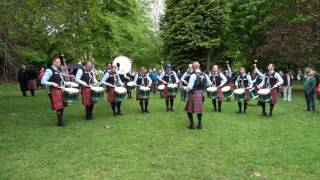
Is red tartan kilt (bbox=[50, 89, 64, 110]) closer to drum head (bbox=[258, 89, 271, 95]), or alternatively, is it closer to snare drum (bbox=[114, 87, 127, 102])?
snare drum (bbox=[114, 87, 127, 102])

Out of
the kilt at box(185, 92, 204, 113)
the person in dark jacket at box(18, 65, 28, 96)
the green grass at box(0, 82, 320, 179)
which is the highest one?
the person in dark jacket at box(18, 65, 28, 96)

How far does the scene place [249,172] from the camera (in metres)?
6.88

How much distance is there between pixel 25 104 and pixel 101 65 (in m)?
11.5

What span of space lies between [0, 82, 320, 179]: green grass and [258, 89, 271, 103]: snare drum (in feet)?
2.10

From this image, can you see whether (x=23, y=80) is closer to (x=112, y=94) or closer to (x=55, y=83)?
(x=112, y=94)

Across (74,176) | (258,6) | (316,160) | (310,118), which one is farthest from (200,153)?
(258,6)

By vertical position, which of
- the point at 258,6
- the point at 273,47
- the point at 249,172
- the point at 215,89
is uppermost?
the point at 258,6

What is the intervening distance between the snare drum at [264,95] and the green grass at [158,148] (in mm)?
640

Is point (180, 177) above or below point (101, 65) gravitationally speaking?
below

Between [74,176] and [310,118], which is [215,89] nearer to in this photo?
[310,118]

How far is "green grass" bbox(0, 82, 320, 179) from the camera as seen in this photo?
267 inches

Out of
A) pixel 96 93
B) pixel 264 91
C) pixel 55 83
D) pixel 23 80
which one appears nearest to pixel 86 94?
pixel 96 93

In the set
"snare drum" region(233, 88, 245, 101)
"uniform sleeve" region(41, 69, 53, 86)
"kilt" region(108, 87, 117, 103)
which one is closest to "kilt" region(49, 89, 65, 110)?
"uniform sleeve" region(41, 69, 53, 86)

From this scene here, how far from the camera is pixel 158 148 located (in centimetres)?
842
